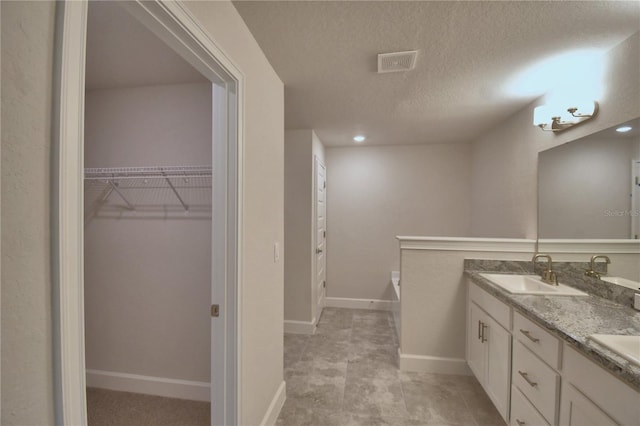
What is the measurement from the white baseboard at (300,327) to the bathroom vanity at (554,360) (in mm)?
1720

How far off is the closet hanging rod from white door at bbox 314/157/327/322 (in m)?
1.56

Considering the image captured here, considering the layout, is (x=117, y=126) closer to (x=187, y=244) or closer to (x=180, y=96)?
(x=180, y=96)

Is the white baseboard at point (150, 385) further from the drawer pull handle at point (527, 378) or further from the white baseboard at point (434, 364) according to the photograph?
the drawer pull handle at point (527, 378)

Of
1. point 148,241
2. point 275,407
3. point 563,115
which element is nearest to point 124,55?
point 148,241

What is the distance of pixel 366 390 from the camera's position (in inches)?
86.1

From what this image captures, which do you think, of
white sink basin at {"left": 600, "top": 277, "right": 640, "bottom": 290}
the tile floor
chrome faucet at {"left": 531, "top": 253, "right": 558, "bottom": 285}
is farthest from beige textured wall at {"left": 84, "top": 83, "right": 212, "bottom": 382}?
white sink basin at {"left": 600, "top": 277, "right": 640, "bottom": 290}

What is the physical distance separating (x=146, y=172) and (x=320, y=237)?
7.09ft

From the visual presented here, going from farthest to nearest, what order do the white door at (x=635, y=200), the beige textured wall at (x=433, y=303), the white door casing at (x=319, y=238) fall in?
the white door casing at (x=319, y=238), the beige textured wall at (x=433, y=303), the white door at (x=635, y=200)

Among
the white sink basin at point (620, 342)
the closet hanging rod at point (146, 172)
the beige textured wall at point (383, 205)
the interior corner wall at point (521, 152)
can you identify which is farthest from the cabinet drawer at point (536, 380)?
the beige textured wall at point (383, 205)

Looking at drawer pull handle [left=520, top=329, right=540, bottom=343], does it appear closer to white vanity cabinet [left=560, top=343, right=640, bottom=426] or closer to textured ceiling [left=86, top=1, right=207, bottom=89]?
white vanity cabinet [left=560, top=343, right=640, bottom=426]

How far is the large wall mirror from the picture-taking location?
5.07 ft

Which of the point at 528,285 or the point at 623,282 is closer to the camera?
the point at 623,282

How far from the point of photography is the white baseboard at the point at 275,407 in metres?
1.70

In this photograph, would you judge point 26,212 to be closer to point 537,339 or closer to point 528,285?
point 537,339
